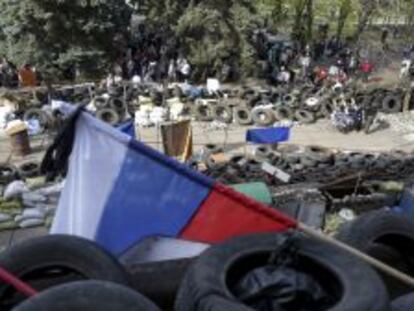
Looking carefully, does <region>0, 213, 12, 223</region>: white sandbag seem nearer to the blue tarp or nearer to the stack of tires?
the blue tarp

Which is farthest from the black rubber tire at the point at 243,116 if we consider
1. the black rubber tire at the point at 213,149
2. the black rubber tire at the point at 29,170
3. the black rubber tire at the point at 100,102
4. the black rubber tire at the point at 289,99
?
the black rubber tire at the point at 29,170

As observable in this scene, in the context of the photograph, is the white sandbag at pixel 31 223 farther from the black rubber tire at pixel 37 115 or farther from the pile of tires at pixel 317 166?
the black rubber tire at pixel 37 115

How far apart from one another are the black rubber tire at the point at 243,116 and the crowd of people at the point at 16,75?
8.43m

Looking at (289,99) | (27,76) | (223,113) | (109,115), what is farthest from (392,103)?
(27,76)

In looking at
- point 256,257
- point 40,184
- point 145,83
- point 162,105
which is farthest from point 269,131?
point 256,257

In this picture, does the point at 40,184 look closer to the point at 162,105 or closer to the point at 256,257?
the point at 162,105

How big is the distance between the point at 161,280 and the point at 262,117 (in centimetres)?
1884

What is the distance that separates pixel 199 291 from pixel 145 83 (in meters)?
23.1

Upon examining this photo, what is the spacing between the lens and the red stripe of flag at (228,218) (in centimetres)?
621

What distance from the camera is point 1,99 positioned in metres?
24.1

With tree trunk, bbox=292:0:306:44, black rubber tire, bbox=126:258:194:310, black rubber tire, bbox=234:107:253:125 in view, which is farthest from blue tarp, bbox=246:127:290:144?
tree trunk, bbox=292:0:306:44

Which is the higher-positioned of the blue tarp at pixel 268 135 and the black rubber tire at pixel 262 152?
the blue tarp at pixel 268 135

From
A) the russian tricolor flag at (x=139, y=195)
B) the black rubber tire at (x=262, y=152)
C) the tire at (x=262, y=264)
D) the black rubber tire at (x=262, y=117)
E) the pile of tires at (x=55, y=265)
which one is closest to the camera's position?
the tire at (x=262, y=264)

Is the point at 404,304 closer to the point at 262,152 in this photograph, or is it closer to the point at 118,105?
the point at 262,152
